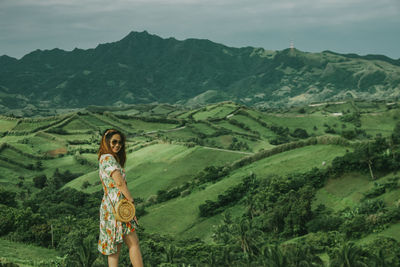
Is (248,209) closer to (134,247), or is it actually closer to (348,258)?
(348,258)

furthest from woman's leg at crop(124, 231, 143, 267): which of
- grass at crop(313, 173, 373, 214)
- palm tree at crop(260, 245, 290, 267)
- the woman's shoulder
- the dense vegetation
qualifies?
grass at crop(313, 173, 373, 214)

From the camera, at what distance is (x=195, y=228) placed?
10650 cm

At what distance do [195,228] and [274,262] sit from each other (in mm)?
61472

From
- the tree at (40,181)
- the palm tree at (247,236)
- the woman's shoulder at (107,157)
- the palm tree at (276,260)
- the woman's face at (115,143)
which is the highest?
the woman's face at (115,143)

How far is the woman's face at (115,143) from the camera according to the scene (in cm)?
1558

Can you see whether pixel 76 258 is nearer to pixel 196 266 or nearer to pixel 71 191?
pixel 196 266

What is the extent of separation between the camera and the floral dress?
1512cm

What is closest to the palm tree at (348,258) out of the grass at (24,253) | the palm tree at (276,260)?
the palm tree at (276,260)

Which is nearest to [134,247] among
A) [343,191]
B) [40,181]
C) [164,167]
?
[343,191]

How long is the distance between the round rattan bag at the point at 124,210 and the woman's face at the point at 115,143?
1.86 metres

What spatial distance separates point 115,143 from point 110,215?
246cm

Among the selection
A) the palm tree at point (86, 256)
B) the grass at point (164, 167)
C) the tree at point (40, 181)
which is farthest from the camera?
the tree at point (40, 181)

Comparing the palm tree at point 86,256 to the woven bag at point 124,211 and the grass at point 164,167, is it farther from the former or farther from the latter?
the grass at point 164,167

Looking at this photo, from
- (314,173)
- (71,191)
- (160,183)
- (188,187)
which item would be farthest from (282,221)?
(71,191)
